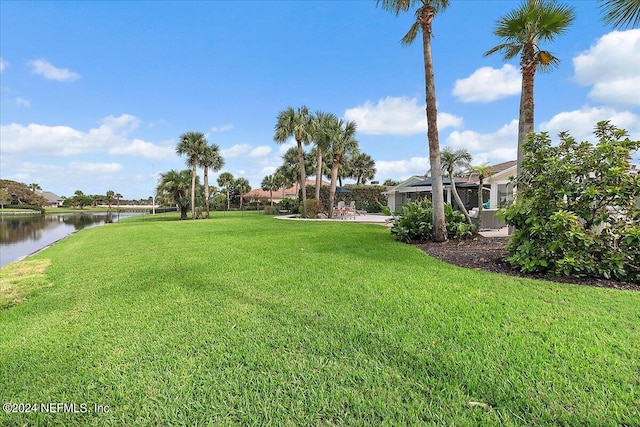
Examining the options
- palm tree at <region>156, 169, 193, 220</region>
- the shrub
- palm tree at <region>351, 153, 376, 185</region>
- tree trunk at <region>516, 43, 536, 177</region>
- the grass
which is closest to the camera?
the grass

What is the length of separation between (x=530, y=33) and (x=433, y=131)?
3.05 metres

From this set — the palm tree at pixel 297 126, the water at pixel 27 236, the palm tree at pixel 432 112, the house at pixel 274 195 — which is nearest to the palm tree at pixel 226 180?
the house at pixel 274 195

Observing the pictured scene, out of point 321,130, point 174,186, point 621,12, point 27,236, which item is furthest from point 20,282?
point 174,186

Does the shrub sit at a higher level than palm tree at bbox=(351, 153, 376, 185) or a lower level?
lower

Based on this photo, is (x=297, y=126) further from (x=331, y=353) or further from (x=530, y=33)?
(x=331, y=353)

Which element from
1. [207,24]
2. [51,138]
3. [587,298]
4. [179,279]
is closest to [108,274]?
[179,279]

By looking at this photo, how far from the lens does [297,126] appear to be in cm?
2236

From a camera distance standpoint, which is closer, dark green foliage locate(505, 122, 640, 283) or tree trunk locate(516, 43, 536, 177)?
dark green foliage locate(505, 122, 640, 283)

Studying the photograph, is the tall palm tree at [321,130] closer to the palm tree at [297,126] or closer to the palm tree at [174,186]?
the palm tree at [297,126]

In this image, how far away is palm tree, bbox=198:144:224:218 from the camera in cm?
3102

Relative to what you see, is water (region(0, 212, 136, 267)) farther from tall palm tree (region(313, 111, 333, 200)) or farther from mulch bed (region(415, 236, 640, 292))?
tall palm tree (region(313, 111, 333, 200))

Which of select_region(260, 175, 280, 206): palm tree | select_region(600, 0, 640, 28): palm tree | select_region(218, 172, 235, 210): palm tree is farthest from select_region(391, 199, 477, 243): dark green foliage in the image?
select_region(218, 172, 235, 210): palm tree

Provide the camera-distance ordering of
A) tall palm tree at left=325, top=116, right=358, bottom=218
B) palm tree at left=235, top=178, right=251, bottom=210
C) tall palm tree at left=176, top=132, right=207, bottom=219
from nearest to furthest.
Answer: tall palm tree at left=325, top=116, right=358, bottom=218, tall palm tree at left=176, top=132, right=207, bottom=219, palm tree at left=235, top=178, right=251, bottom=210

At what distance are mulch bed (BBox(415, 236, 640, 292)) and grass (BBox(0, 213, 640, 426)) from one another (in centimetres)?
41
